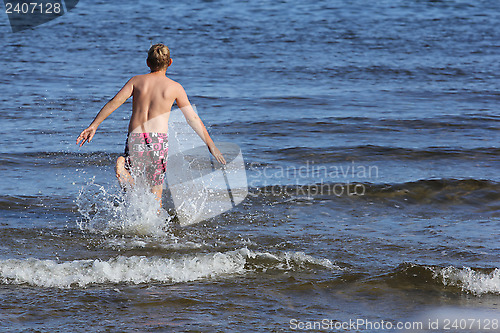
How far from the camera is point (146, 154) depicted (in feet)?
18.5

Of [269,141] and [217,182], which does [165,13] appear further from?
[217,182]

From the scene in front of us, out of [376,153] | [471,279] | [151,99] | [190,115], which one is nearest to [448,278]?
[471,279]

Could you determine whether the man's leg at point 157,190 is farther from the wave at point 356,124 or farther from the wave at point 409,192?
the wave at point 356,124

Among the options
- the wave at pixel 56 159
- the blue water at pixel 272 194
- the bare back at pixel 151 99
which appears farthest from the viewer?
the wave at pixel 56 159

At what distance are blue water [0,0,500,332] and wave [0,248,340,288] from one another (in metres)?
0.02

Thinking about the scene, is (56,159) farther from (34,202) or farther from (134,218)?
(134,218)

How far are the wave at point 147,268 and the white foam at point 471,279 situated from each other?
2.72 feet

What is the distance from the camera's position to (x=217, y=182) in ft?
23.7

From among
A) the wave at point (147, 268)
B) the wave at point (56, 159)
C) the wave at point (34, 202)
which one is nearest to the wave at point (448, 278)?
the wave at point (147, 268)

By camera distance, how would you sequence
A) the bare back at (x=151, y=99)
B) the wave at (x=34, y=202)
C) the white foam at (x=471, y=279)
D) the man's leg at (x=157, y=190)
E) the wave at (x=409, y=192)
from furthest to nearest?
the wave at (x=409, y=192) → the wave at (x=34, y=202) → the man's leg at (x=157, y=190) → the bare back at (x=151, y=99) → the white foam at (x=471, y=279)

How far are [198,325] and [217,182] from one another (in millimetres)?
3457

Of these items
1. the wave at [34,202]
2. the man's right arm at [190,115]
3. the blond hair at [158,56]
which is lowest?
the wave at [34,202]

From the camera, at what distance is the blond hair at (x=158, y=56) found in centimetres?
540

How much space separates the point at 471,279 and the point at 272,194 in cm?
274
